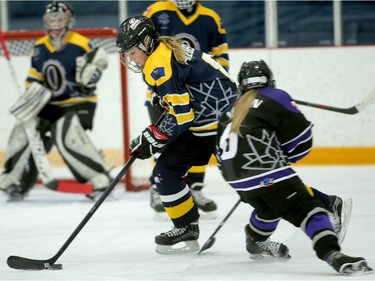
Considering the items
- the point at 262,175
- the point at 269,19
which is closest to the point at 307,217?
the point at 262,175

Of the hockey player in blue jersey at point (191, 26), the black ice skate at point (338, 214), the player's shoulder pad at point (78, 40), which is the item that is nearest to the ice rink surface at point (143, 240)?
the black ice skate at point (338, 214)

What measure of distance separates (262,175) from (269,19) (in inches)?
144

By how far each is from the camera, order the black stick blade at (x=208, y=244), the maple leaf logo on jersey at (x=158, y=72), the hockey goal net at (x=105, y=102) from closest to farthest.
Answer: the maple leaf logo on jersey at (x=158, y=72) → the black stick blade at (x=208, y=244) → the hockey goal net at (x=105, y=102)

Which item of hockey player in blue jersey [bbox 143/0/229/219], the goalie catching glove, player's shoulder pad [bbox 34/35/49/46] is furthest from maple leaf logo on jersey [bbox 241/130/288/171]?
player's shoulder pad [bbox 34/35/49/46]

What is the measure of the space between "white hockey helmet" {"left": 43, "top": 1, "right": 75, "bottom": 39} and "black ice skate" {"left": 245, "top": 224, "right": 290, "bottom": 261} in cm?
231

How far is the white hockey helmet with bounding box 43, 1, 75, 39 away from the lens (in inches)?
207

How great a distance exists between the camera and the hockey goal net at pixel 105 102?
18.8 feet

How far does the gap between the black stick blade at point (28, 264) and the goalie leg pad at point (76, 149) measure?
78.9 inches

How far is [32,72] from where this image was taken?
17.6 feet

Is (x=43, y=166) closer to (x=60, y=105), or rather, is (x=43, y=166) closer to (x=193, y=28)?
(x=60, y=105)

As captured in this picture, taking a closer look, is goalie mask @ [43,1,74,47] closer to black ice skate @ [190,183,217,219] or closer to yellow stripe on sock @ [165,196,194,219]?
black ice skate @ [190,183,217,219]

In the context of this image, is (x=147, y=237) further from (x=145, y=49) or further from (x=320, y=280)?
(x=320, y=280)

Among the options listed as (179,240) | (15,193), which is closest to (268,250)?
(179,240)

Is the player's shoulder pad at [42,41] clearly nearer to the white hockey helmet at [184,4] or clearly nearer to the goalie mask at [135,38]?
the white hockey helmet at [184,4]
